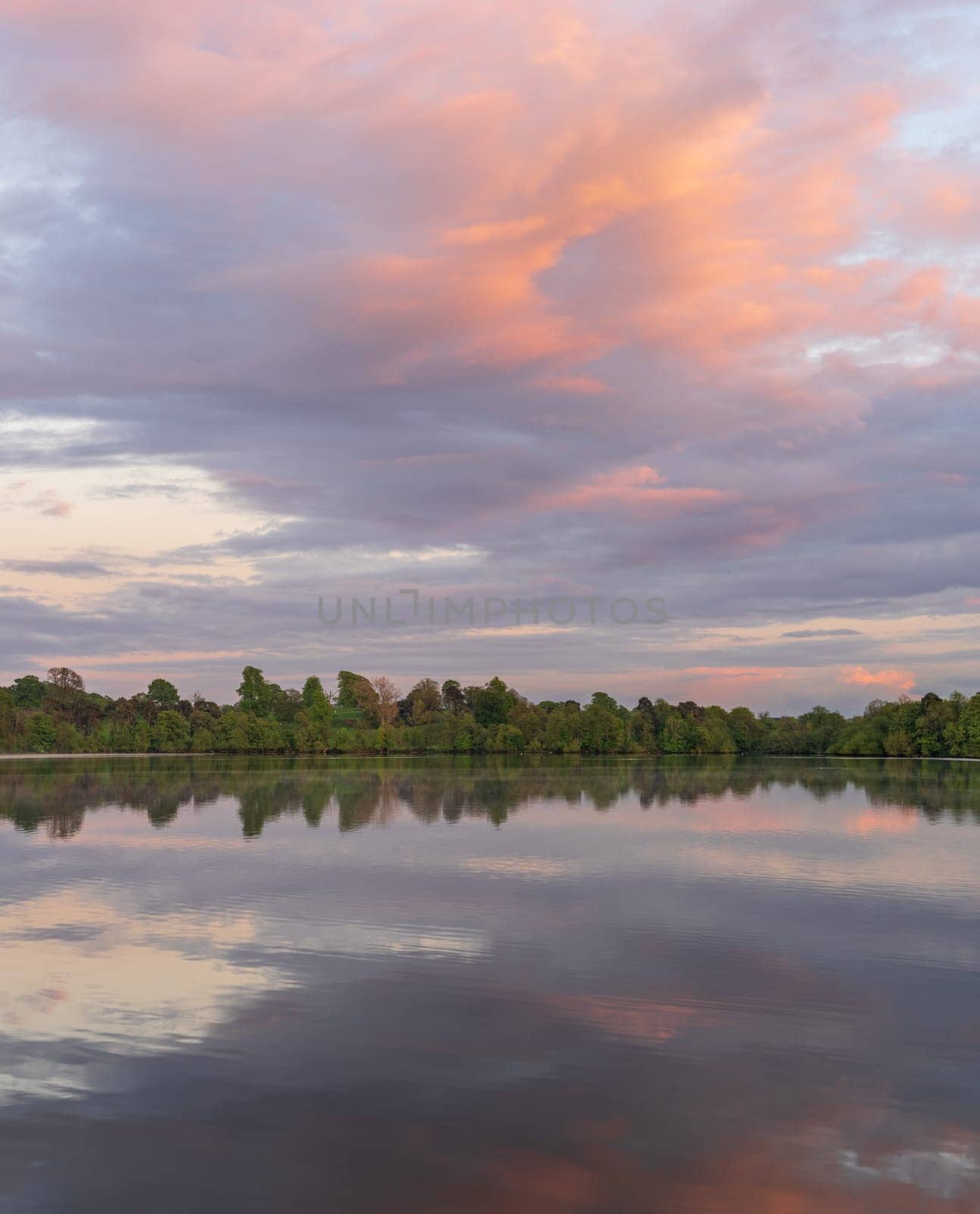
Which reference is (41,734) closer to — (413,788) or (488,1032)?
(413,788)

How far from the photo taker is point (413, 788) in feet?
239

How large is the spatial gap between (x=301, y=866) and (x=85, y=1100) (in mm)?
19624

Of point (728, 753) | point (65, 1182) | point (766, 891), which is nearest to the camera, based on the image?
point (65, 1182)

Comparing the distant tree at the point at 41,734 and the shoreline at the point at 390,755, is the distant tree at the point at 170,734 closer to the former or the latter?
the shoreline at the point at 390,755

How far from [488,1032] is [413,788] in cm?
5893

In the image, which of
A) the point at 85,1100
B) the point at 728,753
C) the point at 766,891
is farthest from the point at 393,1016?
the point at 728,753

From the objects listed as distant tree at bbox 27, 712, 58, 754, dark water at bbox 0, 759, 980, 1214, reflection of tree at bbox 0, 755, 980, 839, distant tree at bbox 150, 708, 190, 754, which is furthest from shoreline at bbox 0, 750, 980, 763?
dark water at bbox 0, 759, 980, 1214

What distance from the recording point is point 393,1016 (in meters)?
15.4

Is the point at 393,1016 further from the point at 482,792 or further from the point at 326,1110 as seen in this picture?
the point at 482,792

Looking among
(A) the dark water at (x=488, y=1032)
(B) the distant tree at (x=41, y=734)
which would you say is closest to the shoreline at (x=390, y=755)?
(B) the distant tree at (x=41, y=734)

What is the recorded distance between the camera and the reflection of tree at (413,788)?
170 ft

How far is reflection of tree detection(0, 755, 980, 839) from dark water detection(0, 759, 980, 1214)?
16.7 meters

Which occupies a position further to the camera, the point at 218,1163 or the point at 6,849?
the point at 6,849

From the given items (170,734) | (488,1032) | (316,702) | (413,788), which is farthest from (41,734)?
(488,1032)
